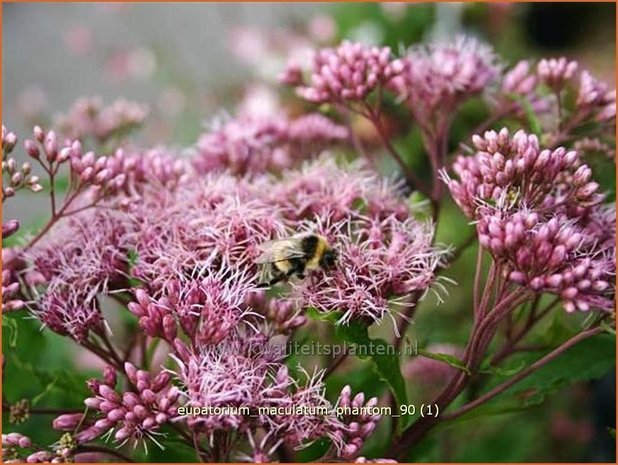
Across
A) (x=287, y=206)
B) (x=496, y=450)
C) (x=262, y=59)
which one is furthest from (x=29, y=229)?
(x=262, y=59)

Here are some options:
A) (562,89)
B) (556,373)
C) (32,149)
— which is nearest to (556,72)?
(562,89)

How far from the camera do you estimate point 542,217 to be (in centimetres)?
115

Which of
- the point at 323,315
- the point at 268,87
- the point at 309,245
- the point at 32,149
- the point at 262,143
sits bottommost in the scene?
the point at 323,315

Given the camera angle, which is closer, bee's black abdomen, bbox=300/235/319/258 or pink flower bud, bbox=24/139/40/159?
bee's black abdomen, bbox=300/235/319/258

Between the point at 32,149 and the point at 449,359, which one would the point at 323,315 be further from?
the point at 32,149

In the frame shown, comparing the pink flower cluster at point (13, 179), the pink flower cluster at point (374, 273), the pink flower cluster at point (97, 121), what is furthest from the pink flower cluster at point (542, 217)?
the pink flower cluster at point (97, 121)

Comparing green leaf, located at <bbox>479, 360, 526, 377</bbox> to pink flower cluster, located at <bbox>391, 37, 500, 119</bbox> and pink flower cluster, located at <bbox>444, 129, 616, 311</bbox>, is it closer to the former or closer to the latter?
pink flower cluster, located at <bbox>444, 129, 616, 311</bbox>

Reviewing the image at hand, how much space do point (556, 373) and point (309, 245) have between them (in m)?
0.45

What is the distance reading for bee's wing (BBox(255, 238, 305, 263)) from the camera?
3.77 ft

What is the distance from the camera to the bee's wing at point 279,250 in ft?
3.77

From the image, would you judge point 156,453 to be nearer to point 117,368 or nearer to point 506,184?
point 117,368

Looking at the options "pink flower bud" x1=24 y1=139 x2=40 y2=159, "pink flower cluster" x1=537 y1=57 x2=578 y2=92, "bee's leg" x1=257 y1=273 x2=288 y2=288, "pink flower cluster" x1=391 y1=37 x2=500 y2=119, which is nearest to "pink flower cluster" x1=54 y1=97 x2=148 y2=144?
"pink flower bud" x1=24 y1=139 x2=40 y2=159

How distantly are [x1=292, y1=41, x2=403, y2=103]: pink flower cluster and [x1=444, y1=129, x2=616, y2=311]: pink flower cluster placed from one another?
267 mm

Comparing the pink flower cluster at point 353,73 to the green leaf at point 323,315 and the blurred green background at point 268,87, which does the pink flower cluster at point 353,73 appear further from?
the green leaf at point 323,315
